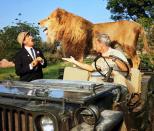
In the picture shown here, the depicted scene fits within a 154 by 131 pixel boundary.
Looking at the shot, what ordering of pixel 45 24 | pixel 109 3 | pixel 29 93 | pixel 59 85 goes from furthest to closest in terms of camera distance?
1. pixel 109 3
2. pixel 45 24
3. pixel 59 85
4. pixel 29 93

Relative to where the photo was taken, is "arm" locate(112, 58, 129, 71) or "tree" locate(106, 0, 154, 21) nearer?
"arm" locate(112, 58, 129, 71)

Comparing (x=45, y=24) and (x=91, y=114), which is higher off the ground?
(x=45, y=24)

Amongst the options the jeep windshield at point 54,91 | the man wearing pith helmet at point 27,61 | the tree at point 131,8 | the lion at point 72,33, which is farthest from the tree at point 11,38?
the jeep windshield at point 54,91

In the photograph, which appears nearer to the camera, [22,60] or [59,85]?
[59,85]

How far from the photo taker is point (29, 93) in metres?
3.92

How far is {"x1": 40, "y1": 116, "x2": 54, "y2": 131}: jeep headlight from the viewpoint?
3375 millimetres

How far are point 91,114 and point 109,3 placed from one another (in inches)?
1234

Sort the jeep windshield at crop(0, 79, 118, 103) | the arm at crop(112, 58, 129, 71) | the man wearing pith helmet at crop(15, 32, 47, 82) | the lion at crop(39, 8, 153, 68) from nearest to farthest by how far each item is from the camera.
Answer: the jeep windshield at crop(0, 79, 118, 103), the arm at crop(112, 58, 129, 71), the man wearing pith helmet at crop(15, 32, 47, 82), the lion at crop(39, 8, 153, 68)

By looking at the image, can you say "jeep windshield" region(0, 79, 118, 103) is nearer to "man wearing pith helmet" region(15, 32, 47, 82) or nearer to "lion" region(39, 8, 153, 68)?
"man wearing pith helmet" region(15, 32, 47, 82)

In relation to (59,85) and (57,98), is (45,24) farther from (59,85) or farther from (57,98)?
(57,98)

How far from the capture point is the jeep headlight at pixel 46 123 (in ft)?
11.1

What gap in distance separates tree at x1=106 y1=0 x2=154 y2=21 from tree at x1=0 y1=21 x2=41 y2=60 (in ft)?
23.1

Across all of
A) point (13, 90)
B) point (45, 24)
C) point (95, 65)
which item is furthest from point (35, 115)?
point (45, 24)

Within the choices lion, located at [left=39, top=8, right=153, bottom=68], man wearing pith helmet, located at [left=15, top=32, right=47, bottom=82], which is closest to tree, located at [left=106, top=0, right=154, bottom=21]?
lion, located at [left=39, top=8, right=153, bottom=68]
